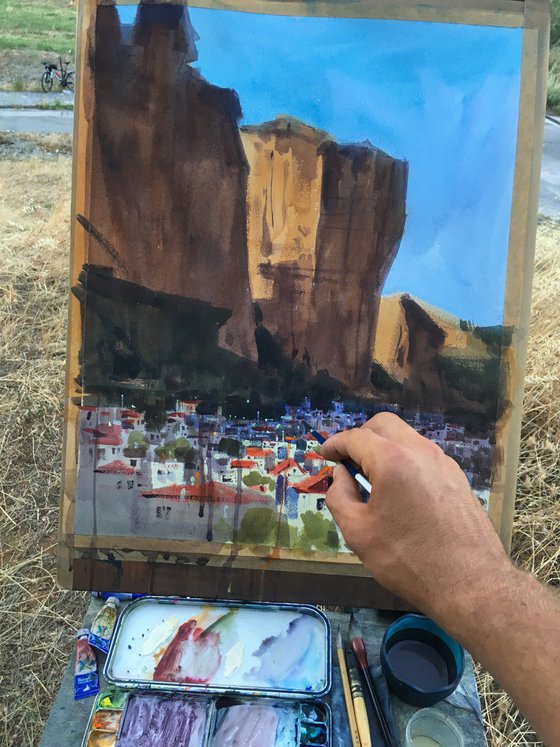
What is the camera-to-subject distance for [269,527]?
1.33 metres

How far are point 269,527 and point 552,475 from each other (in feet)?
4.71

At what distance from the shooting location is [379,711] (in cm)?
118

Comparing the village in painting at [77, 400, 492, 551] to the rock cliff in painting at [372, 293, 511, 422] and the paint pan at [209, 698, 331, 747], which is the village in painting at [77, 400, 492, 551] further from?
the paint pan at [209, 698, 331, 747]

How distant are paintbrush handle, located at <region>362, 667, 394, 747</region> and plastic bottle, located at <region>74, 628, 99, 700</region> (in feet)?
1.92

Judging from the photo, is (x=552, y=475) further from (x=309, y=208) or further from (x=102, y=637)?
(x=102, y=637)

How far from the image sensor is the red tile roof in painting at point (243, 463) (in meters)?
1.33

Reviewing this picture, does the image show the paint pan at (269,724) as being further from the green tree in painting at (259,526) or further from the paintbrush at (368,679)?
the green tree in painting at (259,526)

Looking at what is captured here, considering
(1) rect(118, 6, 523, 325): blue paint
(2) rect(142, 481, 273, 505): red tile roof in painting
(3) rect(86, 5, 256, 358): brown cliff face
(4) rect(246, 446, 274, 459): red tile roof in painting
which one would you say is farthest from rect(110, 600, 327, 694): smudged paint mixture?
(1) rect(118, 6, 523, 325): blue paint

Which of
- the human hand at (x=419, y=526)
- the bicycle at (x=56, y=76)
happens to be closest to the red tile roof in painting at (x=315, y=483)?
the human hand at (x=419, y=526)

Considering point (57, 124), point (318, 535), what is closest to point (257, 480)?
point (318, 535)

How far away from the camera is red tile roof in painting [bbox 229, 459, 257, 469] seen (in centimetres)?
133

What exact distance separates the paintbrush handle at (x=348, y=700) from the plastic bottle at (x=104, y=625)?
1.72 feet

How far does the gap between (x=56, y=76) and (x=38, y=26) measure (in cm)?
603

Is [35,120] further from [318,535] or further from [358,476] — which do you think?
[358,476]
